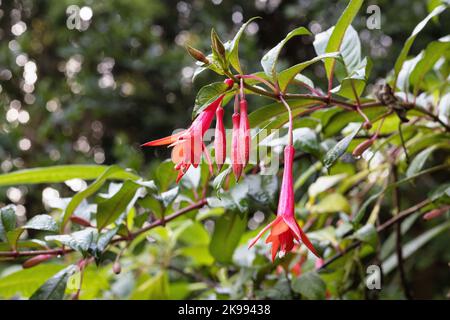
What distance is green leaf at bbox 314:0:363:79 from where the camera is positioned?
530 millimetres

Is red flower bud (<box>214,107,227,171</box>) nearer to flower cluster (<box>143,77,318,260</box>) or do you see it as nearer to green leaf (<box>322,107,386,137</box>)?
flower cluster (<box>143,77,318,260</box>)

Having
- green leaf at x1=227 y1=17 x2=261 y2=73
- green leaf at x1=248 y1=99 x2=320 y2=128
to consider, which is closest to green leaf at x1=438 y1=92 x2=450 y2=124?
green leaf at x1=248 y1=99 x2=320 y2=128

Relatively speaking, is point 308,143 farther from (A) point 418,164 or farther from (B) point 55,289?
(B) point 55,289

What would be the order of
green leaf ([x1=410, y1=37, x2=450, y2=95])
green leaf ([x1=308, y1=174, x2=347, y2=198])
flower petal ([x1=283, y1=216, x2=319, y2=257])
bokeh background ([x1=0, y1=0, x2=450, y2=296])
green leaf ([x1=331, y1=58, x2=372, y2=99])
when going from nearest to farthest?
flower petal ([x1=283, y1=216, x2=319, y2=257])
green leaf ([x1=331, y1=58, x2=372, y2=99])
green leaf ([x1=410, y1=37, x2=450, y2=95])
green leaf ([x1=308, y1=174, x2=347, y2=198])
bokeh background ([x1=0, y1=0, x2=450, y2=296])

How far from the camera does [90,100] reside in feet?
6.76

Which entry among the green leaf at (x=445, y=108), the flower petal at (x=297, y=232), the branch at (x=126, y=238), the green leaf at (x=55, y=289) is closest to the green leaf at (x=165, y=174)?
the branch at (x=126, y=238)

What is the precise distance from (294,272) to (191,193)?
23 cm

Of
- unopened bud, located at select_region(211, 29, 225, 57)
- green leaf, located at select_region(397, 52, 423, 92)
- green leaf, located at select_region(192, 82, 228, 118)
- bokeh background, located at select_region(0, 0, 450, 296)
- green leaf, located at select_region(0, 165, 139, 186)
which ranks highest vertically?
bokeh background, located at select_region(0, 0, 450, 296)

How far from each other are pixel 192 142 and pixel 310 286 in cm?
30

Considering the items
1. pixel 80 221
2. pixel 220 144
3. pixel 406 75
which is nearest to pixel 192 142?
pixel 220 144

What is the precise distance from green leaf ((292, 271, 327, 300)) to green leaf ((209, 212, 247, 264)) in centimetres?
12

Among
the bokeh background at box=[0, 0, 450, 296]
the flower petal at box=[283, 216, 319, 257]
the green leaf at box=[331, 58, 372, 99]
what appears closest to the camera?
the flower petal at box=[283, 216, 319, 257]

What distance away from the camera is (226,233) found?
29.5 inches

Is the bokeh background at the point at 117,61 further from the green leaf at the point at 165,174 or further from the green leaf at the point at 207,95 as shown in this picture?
the green leaf at the point at 207,95
